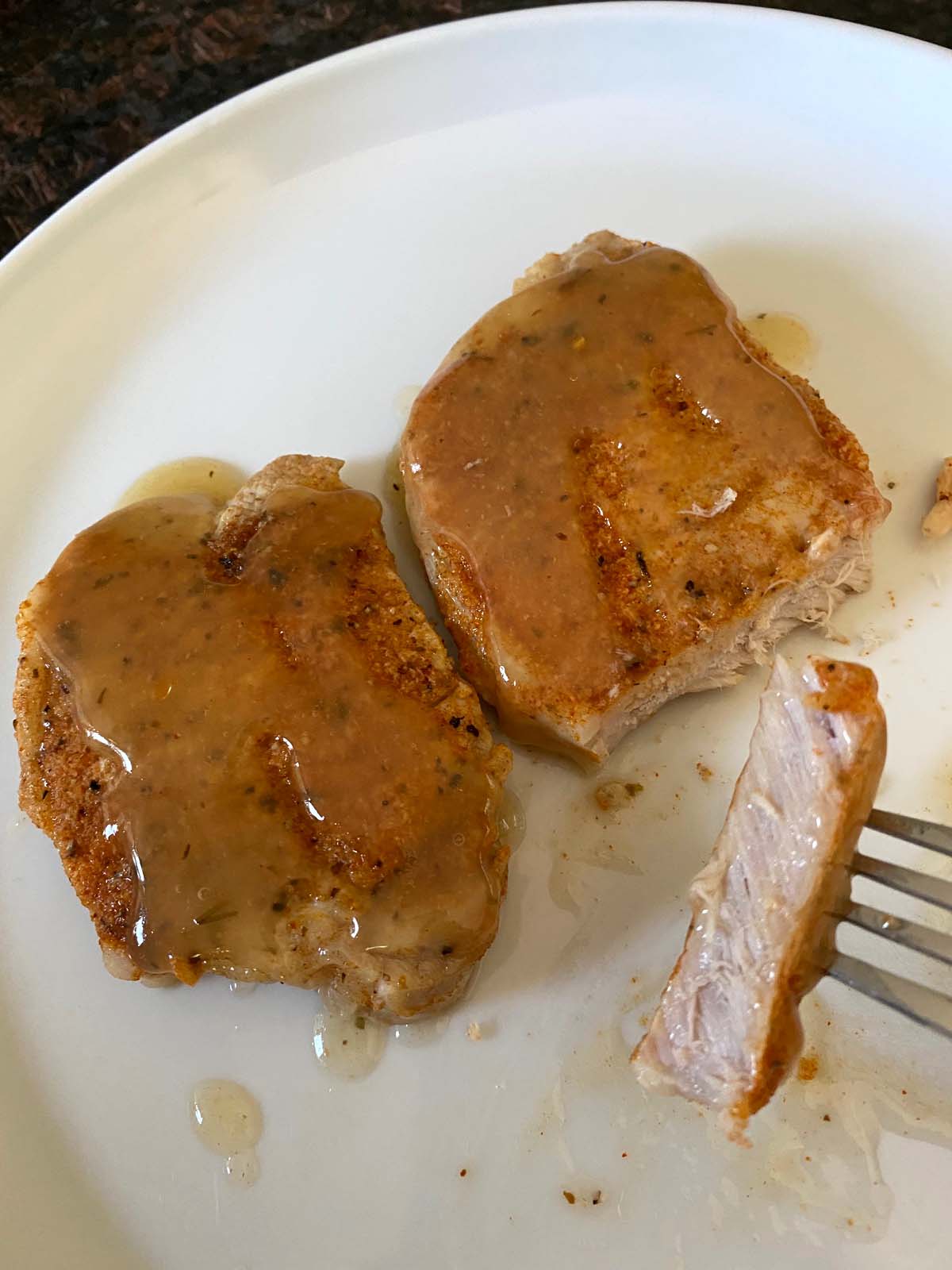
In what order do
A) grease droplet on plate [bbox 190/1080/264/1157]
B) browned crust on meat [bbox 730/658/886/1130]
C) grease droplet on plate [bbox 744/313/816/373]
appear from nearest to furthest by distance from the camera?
browned crust on meat [bbox 730/658/886/1130]
grease droplet on plate [bbox 190/1080/264/1157]
grease droplet on plate [bbox 744/313/816/373]

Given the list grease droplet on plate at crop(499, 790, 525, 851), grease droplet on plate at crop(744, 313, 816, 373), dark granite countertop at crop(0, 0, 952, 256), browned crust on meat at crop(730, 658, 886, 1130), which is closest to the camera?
browned crust on meat at crop(730, 658, 886, 1130)

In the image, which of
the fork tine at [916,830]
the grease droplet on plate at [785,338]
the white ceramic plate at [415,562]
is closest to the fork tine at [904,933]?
the fork tine at [916,830]

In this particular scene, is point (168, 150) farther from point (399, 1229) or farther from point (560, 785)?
point (399, 1229)

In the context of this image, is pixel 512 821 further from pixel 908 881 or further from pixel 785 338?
pixel 785 338

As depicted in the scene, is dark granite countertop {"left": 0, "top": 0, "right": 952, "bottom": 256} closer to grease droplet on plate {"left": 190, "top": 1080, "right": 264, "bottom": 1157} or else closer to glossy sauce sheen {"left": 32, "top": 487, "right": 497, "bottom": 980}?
glossy sauce sheen {"left": 32, "top": 487, "right": 497, "bottom": 980}

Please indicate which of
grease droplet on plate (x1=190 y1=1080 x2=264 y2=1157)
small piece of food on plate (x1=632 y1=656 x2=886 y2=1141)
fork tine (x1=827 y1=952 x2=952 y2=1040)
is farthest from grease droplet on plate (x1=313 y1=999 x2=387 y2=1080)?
fork tine (x1=827 y1=952 x2=952 y2=1040)
